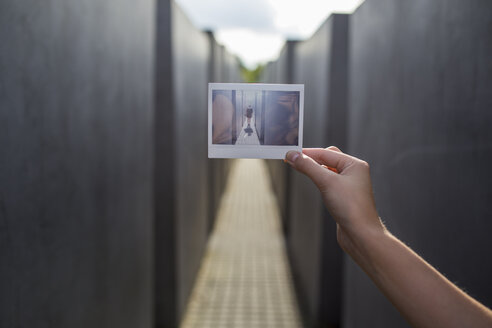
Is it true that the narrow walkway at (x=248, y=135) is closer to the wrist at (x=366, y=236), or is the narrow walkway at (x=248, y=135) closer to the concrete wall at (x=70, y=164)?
the wrist at (x=366, y=236)

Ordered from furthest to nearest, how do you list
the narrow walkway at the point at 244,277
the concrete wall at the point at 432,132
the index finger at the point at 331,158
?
1. the narrow walkway at the point at 244,277
2. the concrete wall at the point at 432,132
3. the index finger at the point at 331,158

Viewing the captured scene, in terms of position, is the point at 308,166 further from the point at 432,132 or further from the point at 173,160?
the point at 173,160

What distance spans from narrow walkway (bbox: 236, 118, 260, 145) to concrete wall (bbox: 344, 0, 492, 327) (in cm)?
80

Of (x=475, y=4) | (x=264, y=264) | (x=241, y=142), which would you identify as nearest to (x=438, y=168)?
(x=475, y=4)

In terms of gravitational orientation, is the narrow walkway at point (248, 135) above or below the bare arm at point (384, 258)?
above

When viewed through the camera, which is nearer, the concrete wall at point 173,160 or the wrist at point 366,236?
the wrist at point 366,236

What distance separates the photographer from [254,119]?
1.29 meters

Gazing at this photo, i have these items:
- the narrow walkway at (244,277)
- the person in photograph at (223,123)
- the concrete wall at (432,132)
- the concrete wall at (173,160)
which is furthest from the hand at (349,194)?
the narrow walkway at (244,277)

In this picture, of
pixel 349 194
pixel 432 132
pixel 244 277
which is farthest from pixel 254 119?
pixel 244 277

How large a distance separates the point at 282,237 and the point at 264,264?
151 centimetres

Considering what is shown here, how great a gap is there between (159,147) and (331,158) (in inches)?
132

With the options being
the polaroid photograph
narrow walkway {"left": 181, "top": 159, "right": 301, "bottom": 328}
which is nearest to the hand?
the polaroid photograph

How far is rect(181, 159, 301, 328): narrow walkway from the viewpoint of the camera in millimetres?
5066

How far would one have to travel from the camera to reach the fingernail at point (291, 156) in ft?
3.85
